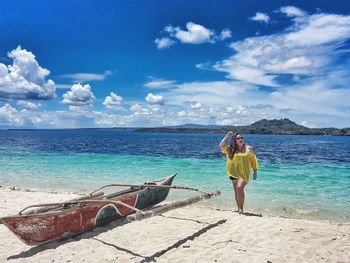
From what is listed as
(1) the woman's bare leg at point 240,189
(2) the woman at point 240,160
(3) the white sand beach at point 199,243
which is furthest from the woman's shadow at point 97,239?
(2) the woman at point 240,160

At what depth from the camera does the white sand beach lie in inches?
257

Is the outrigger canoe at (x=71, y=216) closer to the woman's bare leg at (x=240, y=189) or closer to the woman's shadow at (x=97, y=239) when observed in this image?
the woman's shadow at (x=97, y=239)

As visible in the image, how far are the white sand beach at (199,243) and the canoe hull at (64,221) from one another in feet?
0.77

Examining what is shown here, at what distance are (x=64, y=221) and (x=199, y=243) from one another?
2.87m

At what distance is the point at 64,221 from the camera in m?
7.15

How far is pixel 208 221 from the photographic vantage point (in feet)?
29.7

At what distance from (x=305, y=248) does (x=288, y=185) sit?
10106 millimetres

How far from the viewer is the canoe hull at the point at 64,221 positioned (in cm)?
646

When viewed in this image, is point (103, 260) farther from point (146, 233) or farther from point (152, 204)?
point (152, 204)

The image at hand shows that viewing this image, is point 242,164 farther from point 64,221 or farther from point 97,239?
point 64,221

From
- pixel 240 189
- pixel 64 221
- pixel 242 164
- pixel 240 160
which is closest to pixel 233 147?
pixel 240 160

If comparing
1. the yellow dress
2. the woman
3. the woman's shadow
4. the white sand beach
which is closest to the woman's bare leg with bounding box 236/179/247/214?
the woman

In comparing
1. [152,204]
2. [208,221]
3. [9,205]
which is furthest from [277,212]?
[9,205]

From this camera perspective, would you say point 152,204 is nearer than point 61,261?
No
